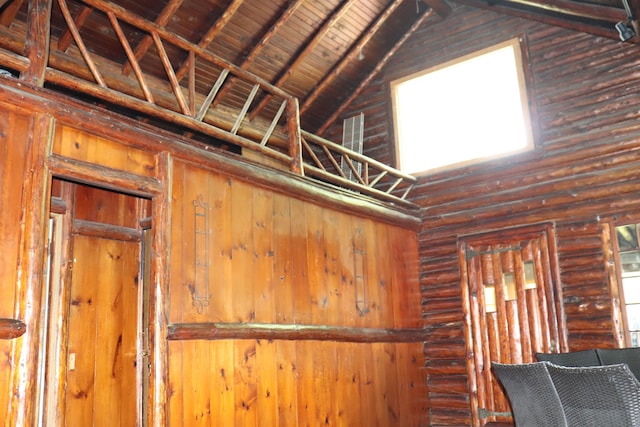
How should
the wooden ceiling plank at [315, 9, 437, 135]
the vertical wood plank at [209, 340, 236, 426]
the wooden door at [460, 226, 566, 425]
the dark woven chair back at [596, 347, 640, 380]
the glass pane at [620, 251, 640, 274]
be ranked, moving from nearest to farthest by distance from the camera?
the dark woven chair back at [596, 347, 640, 380] < the vertical wood plank at [209, 340, 236, 426] < the glass pane at [620, 251, 640, 274] < the wooden door at [460, 226, 566, 425] < the wooden ceiling plank at [315, 9, 437, 135]

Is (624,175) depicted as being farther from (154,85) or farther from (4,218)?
(4,218)

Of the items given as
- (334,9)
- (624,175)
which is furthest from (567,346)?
(334,9)

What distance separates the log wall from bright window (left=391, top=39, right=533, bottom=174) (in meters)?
2.07

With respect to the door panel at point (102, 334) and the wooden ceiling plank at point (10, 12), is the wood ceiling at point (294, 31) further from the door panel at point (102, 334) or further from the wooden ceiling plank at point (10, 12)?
the door panel at point (102, 334)

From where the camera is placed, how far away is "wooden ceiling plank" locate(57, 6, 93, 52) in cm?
675

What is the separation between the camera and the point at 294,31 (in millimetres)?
8734

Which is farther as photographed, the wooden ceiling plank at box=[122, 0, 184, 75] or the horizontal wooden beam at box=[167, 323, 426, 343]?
the wooden ceiling plank at box=[122, 0, 184, 75]

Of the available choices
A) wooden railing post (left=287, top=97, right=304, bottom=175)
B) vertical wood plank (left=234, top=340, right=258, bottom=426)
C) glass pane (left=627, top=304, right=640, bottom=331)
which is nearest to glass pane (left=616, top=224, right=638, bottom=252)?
glass pane (left=627, top=304, right=640, bottom=331)

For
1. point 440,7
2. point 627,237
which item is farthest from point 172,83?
point 627,237

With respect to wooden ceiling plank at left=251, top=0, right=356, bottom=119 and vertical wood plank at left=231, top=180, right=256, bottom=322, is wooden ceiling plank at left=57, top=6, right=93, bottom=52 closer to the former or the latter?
vertical wood plank at left=231, top=180, right=256, bottom=322

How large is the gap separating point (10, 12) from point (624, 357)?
6.97m

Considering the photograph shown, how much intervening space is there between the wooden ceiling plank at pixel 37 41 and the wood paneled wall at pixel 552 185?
6.10 metres

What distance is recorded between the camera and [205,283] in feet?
18.2

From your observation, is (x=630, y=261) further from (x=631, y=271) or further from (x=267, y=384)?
(x=267, y=384)
